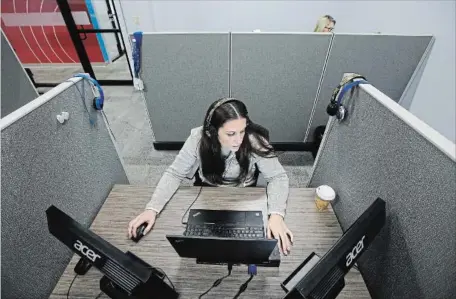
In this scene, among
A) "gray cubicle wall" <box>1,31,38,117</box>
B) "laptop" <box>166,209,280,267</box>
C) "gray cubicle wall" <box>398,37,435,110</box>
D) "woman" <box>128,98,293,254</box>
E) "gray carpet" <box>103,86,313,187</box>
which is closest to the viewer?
"laptop" <box>166,209,280,267</box>

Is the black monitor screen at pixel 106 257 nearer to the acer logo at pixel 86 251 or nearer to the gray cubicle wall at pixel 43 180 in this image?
the acer logo at pixel 86 251

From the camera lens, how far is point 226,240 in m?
0.58

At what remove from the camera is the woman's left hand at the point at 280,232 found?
0.85 m

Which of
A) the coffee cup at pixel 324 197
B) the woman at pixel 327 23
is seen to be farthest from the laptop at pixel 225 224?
the woman at pixel 327 23

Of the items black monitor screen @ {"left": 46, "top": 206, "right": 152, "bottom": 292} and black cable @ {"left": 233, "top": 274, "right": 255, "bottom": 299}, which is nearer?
black monitor screen @ {"left": 46, "top": 206, "right": 152, "bottom": 292}

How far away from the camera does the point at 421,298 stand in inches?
24.2

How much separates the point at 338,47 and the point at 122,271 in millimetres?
1954

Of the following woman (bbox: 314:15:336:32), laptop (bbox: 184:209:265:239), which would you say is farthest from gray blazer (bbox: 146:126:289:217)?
woman (bbox: 314:15:336:32)

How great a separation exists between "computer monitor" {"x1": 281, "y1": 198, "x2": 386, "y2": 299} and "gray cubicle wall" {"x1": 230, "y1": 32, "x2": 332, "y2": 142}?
4.78 ft

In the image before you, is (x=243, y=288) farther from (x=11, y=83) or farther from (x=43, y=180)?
(x=11, y=83)

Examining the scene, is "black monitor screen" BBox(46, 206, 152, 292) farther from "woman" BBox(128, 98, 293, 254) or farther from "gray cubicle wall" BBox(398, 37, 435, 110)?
"gray cubicle wall" BBox(398, 37, 435, 110)

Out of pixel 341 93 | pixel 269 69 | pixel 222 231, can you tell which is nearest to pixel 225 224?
pixel 222 231

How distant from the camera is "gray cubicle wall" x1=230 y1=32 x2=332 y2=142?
1.74 m

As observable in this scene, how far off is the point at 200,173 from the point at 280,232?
0.54m
